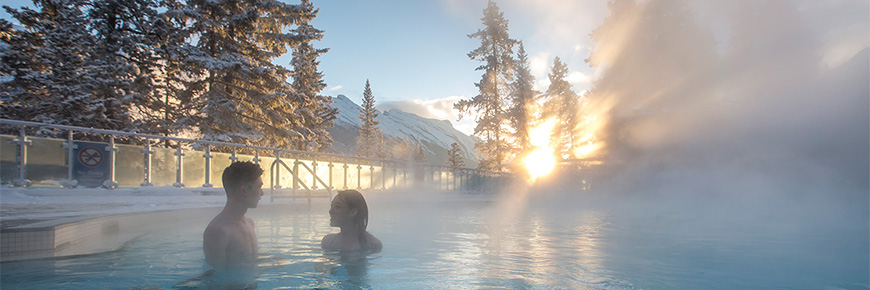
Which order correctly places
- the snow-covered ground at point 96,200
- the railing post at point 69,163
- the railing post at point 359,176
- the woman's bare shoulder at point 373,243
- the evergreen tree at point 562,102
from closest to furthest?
the woman's bare shoulder at point 373,243 < the snow-covered ground at point 96,200 < the railing post at point 69,163 < the railing post at point 359,176 < the evergreen tree at point 562,102

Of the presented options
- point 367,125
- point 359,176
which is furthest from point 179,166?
point 367,125

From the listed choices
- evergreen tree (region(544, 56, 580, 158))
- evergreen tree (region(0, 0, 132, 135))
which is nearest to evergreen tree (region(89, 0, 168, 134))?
evergreen tree (region(0, 0, 132, 135))

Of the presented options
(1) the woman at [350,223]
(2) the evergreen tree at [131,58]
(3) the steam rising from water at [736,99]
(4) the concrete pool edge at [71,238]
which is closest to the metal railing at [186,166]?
(4) the concrete pool edge at [71,238]

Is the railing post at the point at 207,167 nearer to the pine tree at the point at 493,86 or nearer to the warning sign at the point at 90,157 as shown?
the warning sign at the point at 90,157

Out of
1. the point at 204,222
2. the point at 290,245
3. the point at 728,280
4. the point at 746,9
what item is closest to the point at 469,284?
the point at 728,280

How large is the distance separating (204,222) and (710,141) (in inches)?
→ 690

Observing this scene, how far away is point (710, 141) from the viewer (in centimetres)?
1631

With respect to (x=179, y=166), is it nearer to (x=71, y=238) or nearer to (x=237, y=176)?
(x=71, y=238)

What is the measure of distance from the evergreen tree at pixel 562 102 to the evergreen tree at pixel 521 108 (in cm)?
521

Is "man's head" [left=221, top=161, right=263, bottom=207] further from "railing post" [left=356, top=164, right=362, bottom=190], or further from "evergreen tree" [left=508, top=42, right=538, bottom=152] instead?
"evergreen tree" [left=508, top=42, right=538, bottom=152]

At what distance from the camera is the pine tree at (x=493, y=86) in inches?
1034

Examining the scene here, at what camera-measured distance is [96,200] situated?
720 cm

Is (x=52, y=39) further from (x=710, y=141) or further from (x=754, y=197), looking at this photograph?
(x=754, y=197)

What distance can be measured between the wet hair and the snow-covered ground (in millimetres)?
3559
